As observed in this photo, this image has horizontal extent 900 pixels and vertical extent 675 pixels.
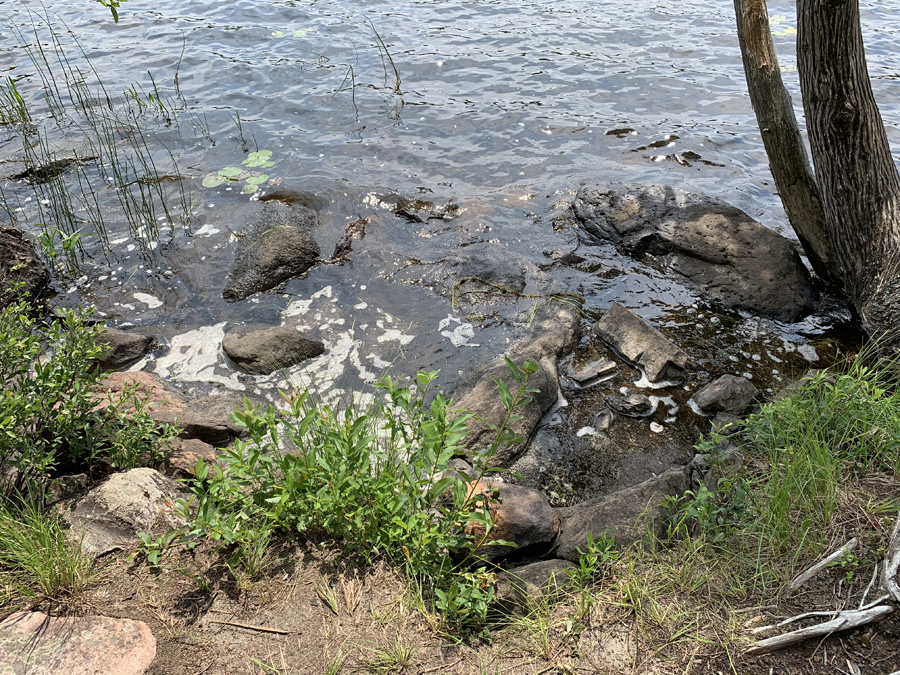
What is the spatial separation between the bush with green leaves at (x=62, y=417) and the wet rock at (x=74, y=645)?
80cm

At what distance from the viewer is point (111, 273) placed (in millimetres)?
5926

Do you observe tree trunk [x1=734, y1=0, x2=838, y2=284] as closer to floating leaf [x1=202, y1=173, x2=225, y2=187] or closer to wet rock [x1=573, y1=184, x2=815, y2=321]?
wet rock [x1=573, y1=184, x2=815, y2=321]

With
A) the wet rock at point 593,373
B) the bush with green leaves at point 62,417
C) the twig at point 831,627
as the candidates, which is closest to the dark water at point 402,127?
the wet rock at point 593,373

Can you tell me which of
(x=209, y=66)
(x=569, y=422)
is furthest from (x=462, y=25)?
(x=569, y=422)

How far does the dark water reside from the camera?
225 inches

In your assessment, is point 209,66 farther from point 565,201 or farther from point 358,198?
point 565,201

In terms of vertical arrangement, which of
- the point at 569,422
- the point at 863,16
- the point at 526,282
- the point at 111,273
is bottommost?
the point at 569,422

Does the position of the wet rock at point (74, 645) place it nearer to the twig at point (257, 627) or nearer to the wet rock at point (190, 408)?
the twig at point (257, 627)

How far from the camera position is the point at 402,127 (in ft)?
27.8

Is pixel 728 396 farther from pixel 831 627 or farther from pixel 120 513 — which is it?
pixel 120 513

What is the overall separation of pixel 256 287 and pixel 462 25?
839 centimetres

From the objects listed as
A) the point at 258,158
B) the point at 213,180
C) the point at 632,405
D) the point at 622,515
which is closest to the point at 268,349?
the point at 632,405

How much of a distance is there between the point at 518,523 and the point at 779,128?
437 cm

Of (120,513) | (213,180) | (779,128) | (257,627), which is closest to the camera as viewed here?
(257,627)
